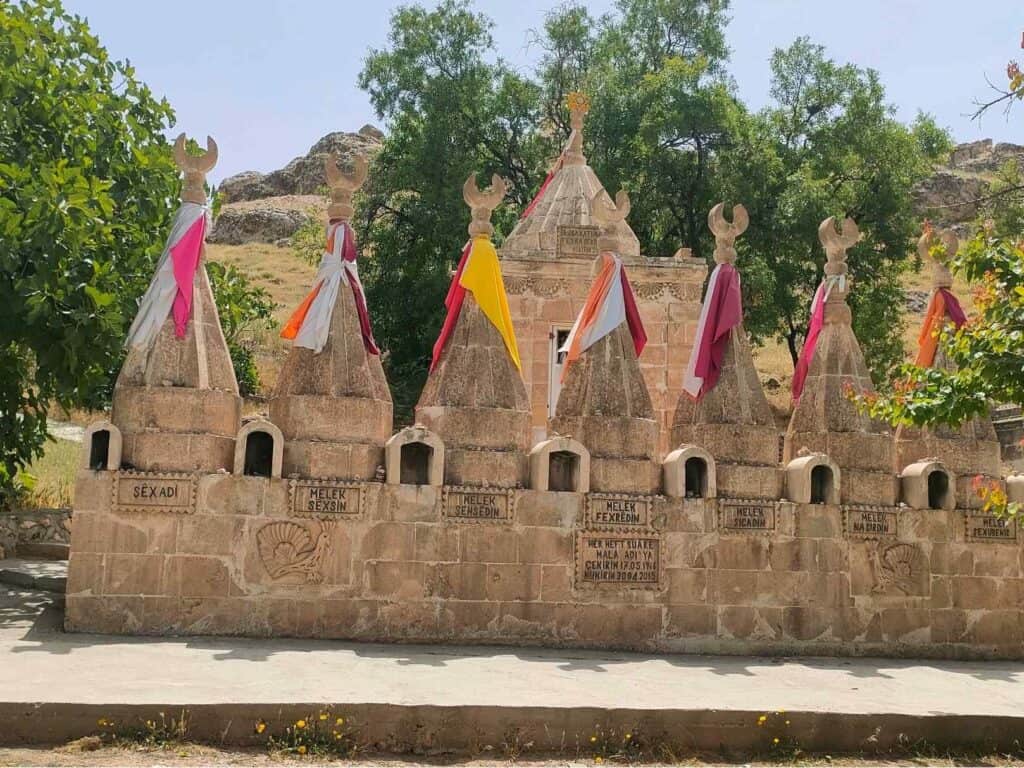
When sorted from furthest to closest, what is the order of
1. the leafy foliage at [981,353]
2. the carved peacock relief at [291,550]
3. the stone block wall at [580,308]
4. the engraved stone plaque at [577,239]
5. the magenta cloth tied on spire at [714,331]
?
1. the engraved stone plaque at [577,239]
2. the stone block wall at [580,308]
3. the magenta cloth tied on spire at [714,331]
4. the carved peacock relief at [291,550]
5. the leafy foliage at [981,353]

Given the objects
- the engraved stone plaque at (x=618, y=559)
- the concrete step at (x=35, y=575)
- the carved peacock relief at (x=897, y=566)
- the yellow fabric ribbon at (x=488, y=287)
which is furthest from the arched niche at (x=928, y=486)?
the concrete step at (x=35, y=575)

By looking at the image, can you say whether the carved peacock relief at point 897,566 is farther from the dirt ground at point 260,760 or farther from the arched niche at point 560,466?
the dirt ground at point 260,760

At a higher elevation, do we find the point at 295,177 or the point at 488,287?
the point at 295,177

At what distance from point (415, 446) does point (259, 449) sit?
1554mm

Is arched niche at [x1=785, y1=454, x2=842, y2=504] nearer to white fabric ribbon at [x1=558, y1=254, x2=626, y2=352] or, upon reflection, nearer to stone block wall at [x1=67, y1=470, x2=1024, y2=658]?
stone block wall at [x1=67, y1=470, x2=1024, y2=658]

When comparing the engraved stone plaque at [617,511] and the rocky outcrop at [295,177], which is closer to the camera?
the engraved stone plaque at [617,511]

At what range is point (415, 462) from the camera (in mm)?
11117

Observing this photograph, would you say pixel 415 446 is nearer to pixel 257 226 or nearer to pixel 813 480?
pixel 813 480

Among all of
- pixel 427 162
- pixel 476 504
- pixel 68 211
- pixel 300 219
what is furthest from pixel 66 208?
pixel 300 219

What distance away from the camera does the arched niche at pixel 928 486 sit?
12.0 m

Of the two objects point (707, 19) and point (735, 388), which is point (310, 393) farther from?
point (707, 19)

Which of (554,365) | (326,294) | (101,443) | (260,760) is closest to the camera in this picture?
(260,760)

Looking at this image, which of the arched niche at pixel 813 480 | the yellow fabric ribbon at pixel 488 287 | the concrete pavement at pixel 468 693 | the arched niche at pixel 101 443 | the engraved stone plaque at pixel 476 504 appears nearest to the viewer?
the concrete pavement at pixel 468 693

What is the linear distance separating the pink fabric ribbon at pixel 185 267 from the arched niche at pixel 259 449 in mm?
1182
